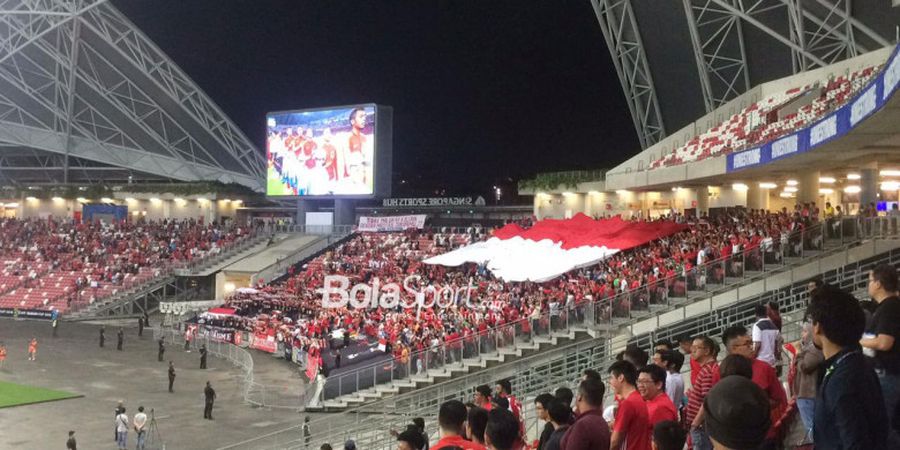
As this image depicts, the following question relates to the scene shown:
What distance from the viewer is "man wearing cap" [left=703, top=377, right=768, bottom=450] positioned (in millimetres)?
3053

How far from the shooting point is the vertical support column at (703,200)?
34031 mm

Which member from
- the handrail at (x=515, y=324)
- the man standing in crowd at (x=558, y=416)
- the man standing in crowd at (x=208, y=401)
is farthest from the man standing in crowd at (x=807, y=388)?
the man standing in crowd at (x=208, y=401)

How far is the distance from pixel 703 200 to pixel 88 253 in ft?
123

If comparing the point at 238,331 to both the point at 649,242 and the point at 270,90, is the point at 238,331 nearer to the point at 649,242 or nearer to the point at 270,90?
the point at 649,242

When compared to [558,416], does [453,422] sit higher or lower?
higher

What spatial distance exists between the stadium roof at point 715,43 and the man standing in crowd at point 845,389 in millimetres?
27230

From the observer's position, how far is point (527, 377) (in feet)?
63.1

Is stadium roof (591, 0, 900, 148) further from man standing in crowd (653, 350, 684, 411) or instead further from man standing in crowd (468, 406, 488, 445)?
man standing in crowd (468, 406, 488, 445)

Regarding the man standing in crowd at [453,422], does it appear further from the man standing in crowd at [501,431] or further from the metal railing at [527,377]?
the metal railing at [527,377]

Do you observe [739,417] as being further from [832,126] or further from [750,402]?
[832,126]

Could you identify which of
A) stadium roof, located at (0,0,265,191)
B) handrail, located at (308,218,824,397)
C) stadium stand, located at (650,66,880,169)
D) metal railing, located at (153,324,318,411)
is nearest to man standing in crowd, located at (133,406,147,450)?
metal railing, located at (153,324,318,411)

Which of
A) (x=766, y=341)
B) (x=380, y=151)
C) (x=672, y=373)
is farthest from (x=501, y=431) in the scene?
(x=380, y=151)

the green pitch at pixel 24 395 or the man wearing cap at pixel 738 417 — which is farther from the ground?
the man wearing cap at pixel 738 417

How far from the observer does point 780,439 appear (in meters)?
5.89
